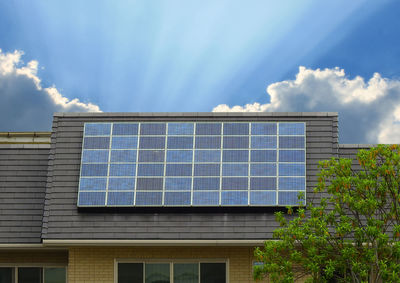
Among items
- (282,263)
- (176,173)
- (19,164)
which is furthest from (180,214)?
(19,164)

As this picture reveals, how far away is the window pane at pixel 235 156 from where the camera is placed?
22.2 m

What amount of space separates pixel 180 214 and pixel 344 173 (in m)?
6.43

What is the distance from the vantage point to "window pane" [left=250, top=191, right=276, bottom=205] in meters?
21.3

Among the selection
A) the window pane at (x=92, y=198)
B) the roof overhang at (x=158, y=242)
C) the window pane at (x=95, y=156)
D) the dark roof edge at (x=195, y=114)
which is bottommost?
the roof overhang at (x=158, y=242)

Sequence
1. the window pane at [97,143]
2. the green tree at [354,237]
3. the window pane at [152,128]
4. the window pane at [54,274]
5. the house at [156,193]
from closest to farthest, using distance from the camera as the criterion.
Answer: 1. the green tree at [354,237]
2. the house at [156,193]
3. the window pane at [97,143]
4. the window pane at [152,128]
5. the window pane at [54,274]

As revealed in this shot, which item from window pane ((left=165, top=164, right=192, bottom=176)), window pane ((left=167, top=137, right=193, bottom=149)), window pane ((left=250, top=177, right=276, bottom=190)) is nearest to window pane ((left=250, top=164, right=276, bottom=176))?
window pane ((left=250, top=177, right=276, bottom=190))

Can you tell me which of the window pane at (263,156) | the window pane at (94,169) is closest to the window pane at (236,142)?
the window pane at (263,156)

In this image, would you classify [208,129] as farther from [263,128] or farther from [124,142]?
[124,142]

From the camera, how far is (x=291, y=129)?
2255 centimetres

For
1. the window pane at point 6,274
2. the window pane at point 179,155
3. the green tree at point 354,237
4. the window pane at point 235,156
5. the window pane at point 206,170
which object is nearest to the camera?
the green tree at point 354,237

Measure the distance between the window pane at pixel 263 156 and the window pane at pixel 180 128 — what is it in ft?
8.28

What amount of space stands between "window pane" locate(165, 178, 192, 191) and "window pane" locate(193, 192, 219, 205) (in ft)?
1.37

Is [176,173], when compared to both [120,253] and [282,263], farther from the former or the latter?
[282,263]

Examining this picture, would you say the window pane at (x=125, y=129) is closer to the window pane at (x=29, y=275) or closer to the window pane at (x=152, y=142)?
the window pane at (x=152, y=142)
